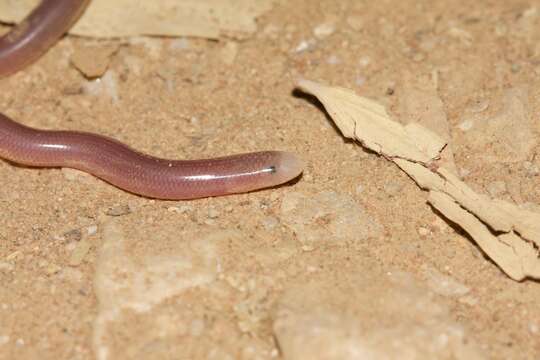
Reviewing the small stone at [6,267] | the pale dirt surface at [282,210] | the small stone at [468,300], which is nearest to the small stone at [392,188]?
the pale dirt surface at [282,210]

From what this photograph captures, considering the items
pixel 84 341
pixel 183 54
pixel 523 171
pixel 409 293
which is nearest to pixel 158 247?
pixel 84 341

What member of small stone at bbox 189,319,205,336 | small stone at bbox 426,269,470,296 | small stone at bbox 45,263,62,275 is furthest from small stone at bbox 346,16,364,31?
small stone at bbox 45,263,62,275

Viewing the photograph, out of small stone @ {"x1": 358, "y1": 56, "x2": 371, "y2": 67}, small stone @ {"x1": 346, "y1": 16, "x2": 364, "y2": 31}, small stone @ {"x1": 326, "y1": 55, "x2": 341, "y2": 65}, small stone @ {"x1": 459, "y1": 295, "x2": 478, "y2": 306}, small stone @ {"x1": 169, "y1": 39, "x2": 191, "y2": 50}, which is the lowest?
small stone @ {"x1": 459, "y1": 295, "x2": 478, "y2": 306}

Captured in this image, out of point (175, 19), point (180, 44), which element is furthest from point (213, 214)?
point (175, 19)

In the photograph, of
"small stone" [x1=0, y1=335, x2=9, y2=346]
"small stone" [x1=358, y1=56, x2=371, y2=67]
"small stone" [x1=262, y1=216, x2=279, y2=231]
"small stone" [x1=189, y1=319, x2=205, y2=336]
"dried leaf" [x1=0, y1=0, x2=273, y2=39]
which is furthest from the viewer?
"dried leaf" [x1=0, y1=0, x2=273, y2=39]

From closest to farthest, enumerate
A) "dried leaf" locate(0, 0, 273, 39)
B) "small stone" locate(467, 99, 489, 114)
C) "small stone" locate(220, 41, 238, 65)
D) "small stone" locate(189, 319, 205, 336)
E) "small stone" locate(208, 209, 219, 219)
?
1. "small stone" locate(189, 319, 205, 336)
2. "small stone" locate(208, 209, 219, 219)
3. "small stone" locate(467, 99, 489, 114)
4. "small stone" locate(220, 41, 238, 65)
5. "dried leaf" locate(0, 0, 273, 39)

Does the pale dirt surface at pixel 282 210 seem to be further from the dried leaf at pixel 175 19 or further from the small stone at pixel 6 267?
the dried leaf at pixel 175 19

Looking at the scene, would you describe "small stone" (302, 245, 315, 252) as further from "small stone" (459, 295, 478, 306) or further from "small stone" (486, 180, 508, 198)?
"small stone" (486, 180, 508, 198)
